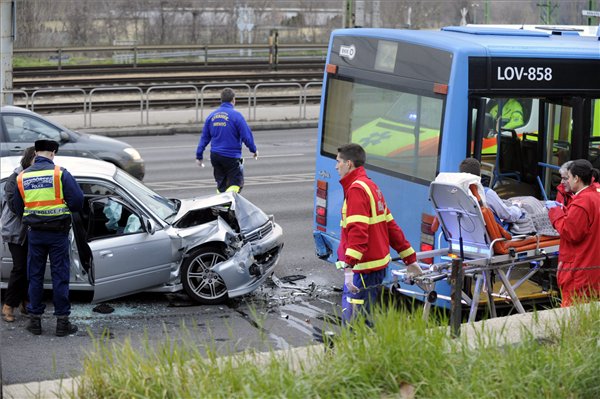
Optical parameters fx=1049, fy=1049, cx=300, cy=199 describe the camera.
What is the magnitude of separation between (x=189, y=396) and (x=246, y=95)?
97.4 ft

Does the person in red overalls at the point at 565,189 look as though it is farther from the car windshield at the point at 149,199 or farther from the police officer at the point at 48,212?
the police officer at the point at 48,212

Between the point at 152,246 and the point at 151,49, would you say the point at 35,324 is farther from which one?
the point at 151,49

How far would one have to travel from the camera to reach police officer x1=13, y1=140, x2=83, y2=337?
30.2 feet

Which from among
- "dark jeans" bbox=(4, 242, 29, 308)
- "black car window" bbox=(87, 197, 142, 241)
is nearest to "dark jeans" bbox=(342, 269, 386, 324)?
"black car window" bbox=(87, 197, 142, 241)

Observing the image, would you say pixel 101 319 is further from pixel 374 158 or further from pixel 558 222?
pixel 558 222

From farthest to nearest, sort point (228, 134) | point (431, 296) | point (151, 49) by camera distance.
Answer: point (151, 49), point (228, 134), point (431, 296)

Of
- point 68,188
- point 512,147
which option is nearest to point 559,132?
point 512,147

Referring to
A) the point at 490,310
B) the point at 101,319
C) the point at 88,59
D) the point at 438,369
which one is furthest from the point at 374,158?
the point at 88,59

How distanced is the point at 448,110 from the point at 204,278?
2970 mm

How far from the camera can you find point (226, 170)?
14383 millimetres

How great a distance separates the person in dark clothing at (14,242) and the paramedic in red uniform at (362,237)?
3177mm

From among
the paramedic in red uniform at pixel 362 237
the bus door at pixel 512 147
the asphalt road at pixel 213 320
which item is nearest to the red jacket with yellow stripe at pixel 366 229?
the paramedic in red uniform at pixel 362 237

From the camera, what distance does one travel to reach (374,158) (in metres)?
10.7

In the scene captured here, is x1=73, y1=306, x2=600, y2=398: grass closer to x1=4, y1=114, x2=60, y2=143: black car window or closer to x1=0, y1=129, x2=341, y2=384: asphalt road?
x1=0, y1=129, x2=341, y2=384: asphalt road
